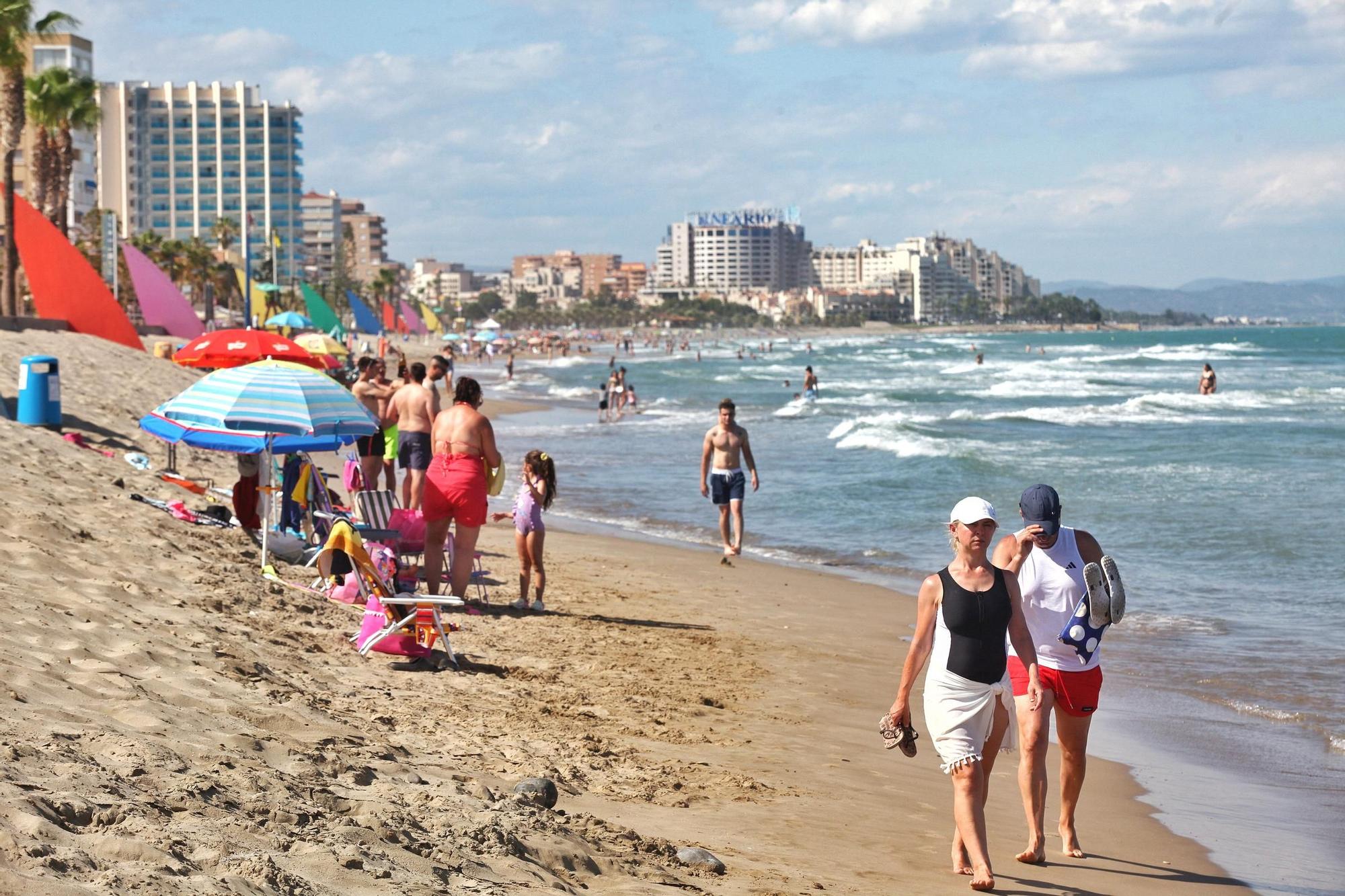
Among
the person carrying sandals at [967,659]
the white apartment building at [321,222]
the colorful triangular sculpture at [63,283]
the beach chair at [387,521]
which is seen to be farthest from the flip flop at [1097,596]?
the white apartment building at [321,222]

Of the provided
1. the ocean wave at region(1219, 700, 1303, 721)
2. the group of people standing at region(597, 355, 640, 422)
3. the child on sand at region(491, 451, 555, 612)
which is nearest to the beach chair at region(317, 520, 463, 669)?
the child on sand at region(491, 451, 555, 612)

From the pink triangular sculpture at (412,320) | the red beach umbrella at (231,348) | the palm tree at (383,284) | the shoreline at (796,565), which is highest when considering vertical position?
the palm tree at (383,284)

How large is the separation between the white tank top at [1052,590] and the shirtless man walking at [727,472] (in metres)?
6.99

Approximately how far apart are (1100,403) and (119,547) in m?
39.6

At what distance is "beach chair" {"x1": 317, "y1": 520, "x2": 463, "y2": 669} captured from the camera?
7199 millimetres

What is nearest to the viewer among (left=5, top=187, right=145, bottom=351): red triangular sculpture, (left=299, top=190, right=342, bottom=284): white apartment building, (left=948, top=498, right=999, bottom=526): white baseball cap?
(left=948, top=498, right=999, bottom=526): white baseball cap

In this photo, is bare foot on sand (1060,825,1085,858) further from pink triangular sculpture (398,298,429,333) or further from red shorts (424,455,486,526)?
pink triangular sculpture (398,298,429,333)

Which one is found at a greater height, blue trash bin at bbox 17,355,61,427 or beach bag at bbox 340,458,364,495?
blue trash bin at bbox 17,355,61,427

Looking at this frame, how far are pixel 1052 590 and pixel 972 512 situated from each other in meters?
0.75

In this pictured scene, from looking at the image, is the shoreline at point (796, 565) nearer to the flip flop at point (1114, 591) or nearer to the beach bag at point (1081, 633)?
the beach bag at point (1081, 633)

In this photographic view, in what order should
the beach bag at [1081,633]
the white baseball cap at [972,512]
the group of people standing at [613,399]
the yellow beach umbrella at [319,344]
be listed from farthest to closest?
the group of people standing at [613,399] < the yellow beach umbrella at [319,344] < the beach bag at [1081,633] < the white baseball cap at [972,512]

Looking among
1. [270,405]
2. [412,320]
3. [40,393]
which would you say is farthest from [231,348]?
[412,320]

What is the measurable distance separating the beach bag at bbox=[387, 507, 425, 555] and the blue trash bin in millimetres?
4976

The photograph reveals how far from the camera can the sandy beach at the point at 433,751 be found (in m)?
3.95
